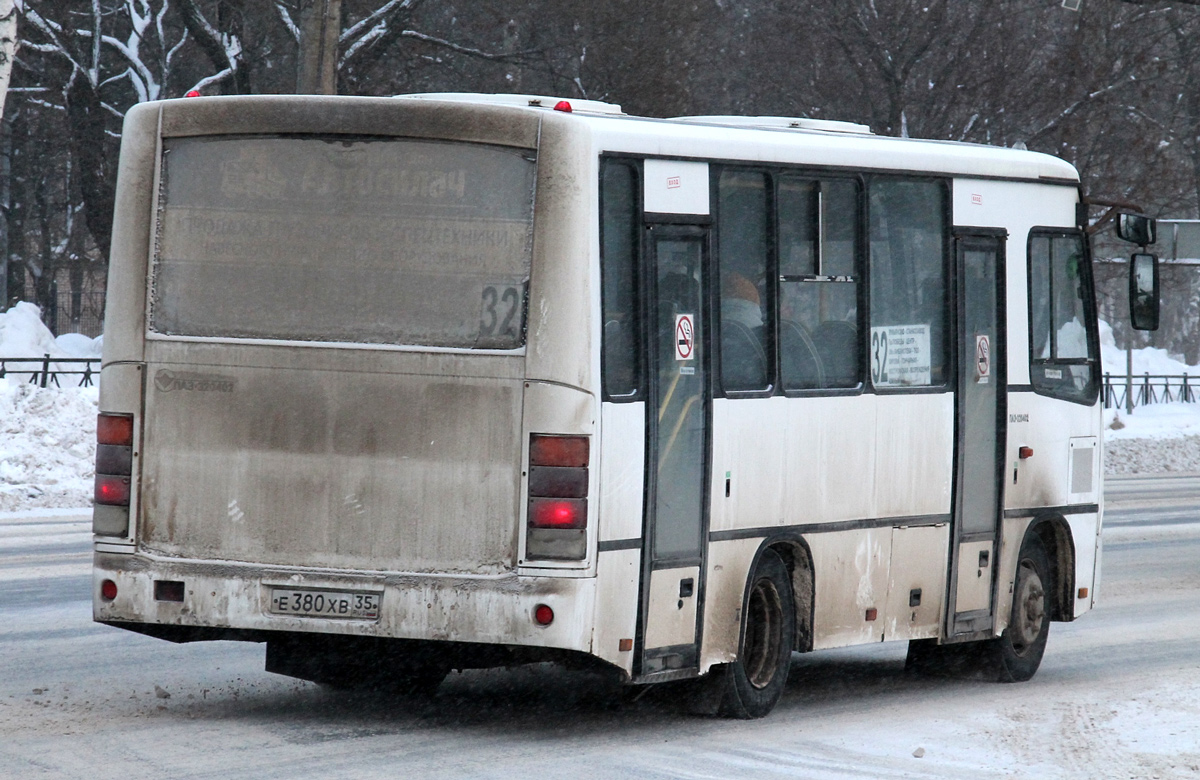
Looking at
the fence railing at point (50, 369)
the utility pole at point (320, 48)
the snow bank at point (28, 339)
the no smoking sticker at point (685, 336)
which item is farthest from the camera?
the snow bank at point (28, 339)

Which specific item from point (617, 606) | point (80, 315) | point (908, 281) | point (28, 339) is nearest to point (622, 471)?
point (617, 606)

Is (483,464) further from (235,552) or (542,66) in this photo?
(542,66)

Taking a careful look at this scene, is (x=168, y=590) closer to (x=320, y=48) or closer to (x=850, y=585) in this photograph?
(x=850, y=585)

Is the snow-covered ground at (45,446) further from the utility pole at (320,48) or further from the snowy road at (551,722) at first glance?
the snowy road at (551,722)

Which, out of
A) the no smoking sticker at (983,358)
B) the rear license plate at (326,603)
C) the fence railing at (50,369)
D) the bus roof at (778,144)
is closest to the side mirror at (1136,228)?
the bus roof at (778,144)

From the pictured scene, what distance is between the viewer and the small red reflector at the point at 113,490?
8.23 metres

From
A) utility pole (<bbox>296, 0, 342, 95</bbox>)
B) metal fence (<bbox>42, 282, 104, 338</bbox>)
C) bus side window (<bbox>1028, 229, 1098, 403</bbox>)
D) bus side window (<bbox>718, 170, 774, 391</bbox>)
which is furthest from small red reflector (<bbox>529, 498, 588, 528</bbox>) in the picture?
metal fence (<bbox>42, 282, 104, 338</bbox>)

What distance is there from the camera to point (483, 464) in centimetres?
787

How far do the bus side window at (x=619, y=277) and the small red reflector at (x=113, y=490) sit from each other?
6.72 ft

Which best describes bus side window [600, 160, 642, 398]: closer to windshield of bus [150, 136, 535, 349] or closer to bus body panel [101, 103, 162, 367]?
windshield of bus [150, 136, 535, 349]

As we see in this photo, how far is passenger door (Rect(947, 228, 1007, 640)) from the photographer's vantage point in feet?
33.7

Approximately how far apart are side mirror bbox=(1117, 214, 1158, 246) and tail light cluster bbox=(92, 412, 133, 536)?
609cm

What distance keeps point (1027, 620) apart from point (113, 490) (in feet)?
17.4

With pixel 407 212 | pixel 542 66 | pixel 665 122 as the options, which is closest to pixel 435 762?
pixel 407 212
